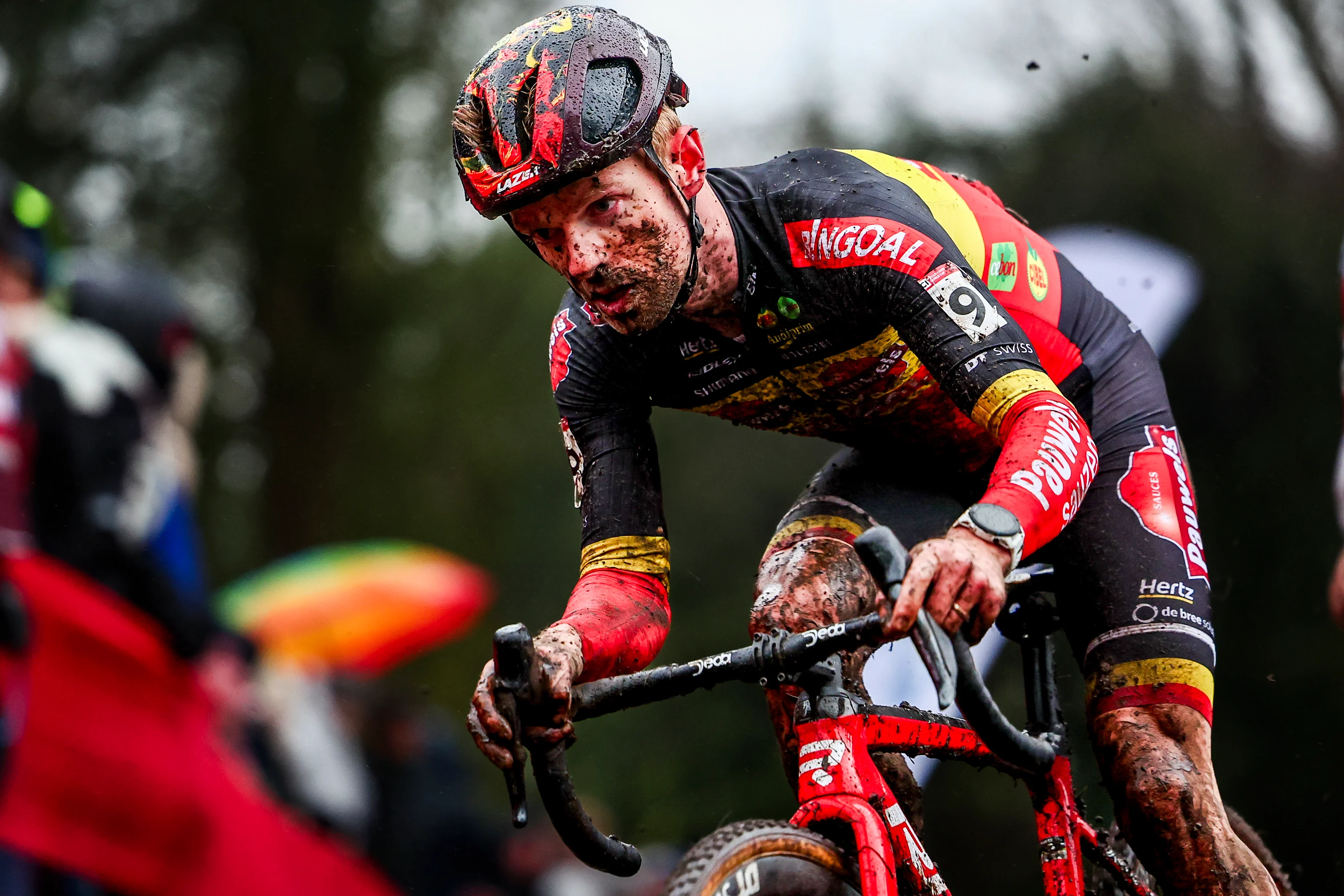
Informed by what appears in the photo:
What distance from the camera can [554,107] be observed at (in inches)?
100

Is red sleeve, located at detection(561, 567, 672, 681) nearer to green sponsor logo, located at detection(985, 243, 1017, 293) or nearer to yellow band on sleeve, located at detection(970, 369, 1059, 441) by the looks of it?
yellow band on sleeve, located at detection(970, 369, 1059, 441)

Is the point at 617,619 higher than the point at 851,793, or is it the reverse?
the point at 617,619

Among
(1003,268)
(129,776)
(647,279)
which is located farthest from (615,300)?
(129,776)

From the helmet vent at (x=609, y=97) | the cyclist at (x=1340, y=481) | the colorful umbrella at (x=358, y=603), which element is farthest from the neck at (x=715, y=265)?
the cyclist at (x=1340, y=481)

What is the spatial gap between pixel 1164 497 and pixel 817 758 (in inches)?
44.6

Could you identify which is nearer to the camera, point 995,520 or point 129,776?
point 995,520

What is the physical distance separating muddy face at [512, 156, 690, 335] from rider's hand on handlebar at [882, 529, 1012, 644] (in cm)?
90

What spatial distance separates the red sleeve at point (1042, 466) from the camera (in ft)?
7.39

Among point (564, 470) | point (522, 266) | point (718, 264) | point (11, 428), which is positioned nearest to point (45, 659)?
point (11, 428)

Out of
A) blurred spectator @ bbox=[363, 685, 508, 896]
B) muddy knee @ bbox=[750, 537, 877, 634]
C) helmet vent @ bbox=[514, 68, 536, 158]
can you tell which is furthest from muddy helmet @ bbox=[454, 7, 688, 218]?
blurred spectator @ bbox=[363, 685, 508, 896]

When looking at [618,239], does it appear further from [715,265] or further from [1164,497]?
[1164,497]

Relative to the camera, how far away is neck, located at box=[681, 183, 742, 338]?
283 cm

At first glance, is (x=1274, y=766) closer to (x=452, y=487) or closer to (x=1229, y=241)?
(x=1229, y=241)

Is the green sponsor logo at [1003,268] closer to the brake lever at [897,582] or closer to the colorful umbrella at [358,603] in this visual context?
the brake lever at [897,582]
